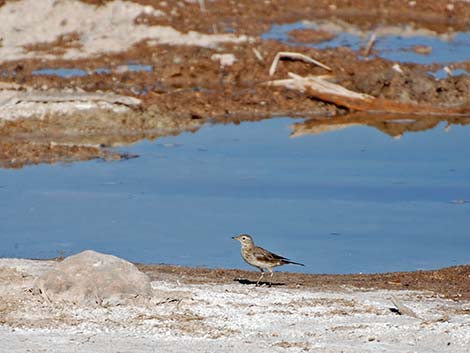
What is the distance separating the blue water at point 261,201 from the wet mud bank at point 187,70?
3.32 ft

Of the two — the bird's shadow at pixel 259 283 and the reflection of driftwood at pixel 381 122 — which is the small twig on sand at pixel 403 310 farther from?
the reflection of driftwood at pixel 381 122

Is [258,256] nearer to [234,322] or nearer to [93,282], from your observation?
[234,322]

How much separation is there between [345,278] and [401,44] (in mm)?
18600

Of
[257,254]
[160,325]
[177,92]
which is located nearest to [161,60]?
[177,92]

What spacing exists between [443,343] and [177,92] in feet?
52.5

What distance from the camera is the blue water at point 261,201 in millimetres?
14695

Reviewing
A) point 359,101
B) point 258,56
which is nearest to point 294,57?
point 258,56

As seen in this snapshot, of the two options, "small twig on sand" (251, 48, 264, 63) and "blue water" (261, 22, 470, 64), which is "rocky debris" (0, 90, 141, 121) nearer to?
"small twig on sand" (251, 48, 264, 63)

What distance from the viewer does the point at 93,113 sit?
22312 mm

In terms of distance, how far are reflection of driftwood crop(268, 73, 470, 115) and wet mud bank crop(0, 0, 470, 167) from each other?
6 cm

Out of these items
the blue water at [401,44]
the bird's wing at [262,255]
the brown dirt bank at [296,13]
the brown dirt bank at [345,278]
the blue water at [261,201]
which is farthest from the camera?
the brown dirt bank at [296,13]

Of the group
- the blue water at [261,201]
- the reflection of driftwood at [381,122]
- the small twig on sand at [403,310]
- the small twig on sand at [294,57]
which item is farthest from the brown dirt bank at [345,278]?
the small twig on sand at [294,57]

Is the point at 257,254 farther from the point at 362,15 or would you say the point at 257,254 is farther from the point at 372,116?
the point at 362,15

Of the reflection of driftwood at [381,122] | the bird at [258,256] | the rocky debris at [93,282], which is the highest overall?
the rocky debris at [93,282]
